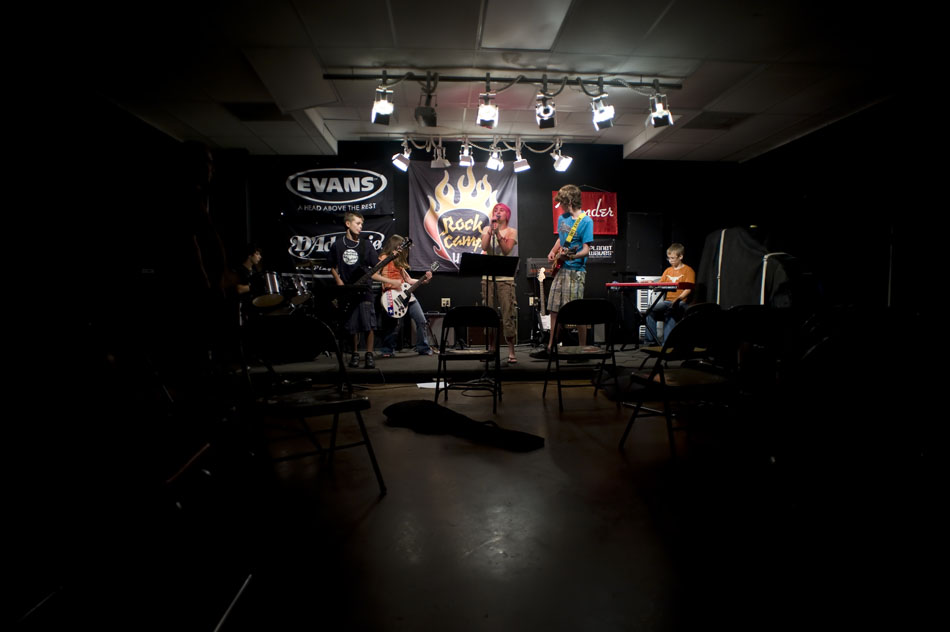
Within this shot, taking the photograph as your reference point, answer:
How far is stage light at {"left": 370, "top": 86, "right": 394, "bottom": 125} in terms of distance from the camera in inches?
186

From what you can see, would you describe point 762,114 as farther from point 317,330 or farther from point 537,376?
point 317,330

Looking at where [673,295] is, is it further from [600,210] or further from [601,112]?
[601,112]

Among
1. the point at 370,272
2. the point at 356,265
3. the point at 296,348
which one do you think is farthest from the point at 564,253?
the point at 296,348

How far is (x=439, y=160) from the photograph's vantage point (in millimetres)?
6473

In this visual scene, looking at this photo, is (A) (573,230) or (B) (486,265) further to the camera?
(A) (573,230)

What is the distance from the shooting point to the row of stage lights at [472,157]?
6.32 meters

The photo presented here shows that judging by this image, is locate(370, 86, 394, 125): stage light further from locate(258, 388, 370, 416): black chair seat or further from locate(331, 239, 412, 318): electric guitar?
locate(258, 388, 370, 416): black chair seat

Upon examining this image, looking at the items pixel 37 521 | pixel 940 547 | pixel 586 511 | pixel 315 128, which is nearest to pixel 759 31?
pixel 940 547

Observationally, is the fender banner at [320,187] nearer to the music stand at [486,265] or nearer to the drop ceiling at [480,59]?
the drop ceiling at [480,59]

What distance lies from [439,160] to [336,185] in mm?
1784

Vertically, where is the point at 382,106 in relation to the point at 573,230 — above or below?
above

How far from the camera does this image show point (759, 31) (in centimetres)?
389

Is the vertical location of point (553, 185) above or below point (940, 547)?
above

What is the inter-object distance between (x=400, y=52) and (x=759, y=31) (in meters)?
3.45
